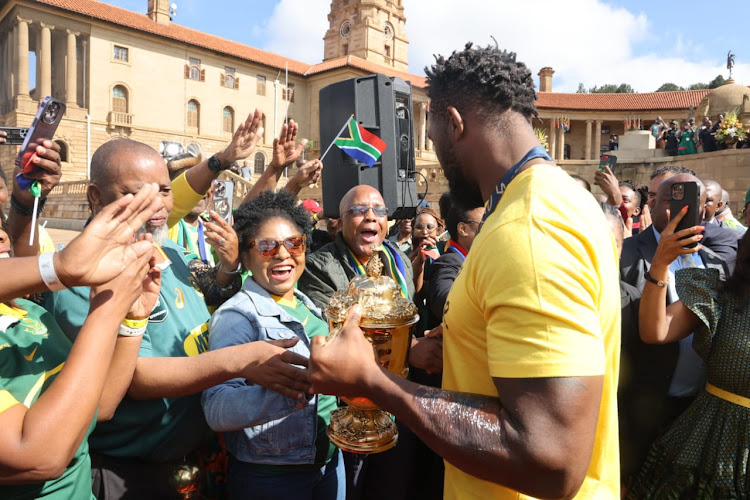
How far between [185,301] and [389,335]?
1.20m

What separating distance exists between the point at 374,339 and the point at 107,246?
0.89m

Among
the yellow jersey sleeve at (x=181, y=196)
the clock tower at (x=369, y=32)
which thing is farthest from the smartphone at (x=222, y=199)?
the clock tower at (x=369, y=32)

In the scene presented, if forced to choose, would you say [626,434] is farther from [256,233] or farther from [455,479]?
[256,233]

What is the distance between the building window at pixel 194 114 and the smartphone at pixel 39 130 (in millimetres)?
43412

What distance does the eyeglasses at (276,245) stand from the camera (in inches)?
97.7

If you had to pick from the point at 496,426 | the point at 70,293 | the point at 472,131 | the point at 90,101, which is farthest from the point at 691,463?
the point at 90,101

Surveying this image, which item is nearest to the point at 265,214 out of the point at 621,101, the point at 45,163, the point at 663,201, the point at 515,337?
the point at 45,163

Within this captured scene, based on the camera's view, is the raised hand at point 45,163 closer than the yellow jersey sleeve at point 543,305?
No

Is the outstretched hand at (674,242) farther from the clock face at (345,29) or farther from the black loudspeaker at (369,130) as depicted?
the clock face at (345,29)

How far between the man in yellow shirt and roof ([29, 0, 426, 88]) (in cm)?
3759

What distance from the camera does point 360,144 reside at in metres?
5.21

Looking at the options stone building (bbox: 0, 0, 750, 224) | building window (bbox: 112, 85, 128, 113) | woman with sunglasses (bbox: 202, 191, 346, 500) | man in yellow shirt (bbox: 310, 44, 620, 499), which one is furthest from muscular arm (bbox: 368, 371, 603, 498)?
building window (bbox: 112, 85, 128, 113)

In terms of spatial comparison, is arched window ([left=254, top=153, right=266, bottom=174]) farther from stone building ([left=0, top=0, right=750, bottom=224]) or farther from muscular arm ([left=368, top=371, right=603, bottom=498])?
muscular arm ([left=368, top=371, right=603, bottom=498])

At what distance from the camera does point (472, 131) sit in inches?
60.7
